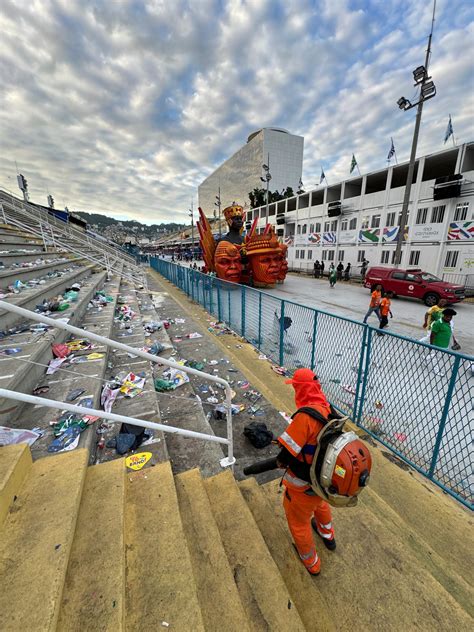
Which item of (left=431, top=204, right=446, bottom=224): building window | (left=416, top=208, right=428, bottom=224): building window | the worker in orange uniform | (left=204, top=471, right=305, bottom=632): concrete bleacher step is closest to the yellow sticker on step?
(left=204, top=471, right=305, bottom=632): concrete bleacher step

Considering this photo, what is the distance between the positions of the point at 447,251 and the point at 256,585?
77.3ft

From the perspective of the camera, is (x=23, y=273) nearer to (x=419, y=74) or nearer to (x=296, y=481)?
(x=296, y=481)

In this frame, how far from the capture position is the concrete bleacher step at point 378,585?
1636mm

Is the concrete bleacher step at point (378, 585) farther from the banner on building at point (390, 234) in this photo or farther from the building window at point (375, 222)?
the building window at point (375, 222)

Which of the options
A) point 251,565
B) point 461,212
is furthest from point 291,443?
point 461,212

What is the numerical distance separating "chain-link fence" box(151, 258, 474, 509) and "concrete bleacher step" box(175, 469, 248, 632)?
97.5 inches

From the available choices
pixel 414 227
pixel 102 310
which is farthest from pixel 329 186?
pixel 102 310

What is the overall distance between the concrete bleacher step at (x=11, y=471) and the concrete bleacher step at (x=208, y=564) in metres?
1.17

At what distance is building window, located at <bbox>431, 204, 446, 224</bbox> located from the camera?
18.6m

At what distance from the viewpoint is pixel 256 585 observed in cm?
172

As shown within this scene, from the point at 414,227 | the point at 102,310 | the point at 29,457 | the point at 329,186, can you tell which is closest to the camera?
the point at 29,457

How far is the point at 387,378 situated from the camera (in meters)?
5.48

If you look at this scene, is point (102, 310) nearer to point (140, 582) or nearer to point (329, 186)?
point (140, 582)

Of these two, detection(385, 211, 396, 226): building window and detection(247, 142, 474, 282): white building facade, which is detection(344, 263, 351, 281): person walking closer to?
detection(247, 142, 474, 282): white building facade
